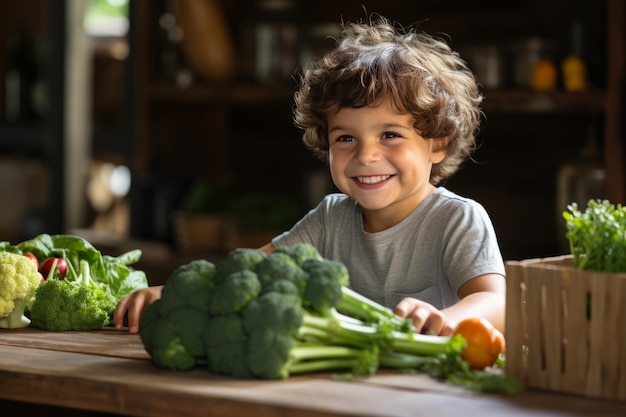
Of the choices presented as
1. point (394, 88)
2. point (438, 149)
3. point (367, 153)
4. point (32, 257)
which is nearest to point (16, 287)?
point (32, 257)

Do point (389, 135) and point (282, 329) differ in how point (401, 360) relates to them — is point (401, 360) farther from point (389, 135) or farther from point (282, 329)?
point (389, 135)

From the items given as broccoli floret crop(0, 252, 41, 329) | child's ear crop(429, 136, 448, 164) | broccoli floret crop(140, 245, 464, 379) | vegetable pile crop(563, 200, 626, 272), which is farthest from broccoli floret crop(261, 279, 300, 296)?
child's ear crop(429, 136, 448, 164)

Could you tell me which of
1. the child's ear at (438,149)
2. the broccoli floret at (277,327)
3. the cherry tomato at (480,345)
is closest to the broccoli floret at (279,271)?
the broccoli floret at (277,327)

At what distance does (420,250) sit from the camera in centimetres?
208

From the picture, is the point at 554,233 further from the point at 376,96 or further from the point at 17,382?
the point at 17,382

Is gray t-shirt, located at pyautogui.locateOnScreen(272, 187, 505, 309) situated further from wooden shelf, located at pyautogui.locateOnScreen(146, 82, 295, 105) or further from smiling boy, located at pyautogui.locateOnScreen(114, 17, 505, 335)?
wooden shelf, located at pyautogui.locateOnScreen(146, 82, 295, 105)

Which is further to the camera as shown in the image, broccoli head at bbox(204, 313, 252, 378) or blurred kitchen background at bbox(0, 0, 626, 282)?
blurred kitchen background at bbox(0, 0, 626, 282)

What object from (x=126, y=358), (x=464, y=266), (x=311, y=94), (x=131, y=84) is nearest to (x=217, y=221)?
(x=131, y=84)

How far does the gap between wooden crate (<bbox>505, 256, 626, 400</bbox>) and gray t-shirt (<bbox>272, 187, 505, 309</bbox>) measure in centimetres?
51

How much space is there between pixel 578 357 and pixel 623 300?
10 cm

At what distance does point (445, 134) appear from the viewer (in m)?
2.17

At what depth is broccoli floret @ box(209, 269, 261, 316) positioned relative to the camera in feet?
4.54

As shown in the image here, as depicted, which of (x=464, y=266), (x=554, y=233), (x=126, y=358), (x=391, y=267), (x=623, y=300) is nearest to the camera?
(x=623, y=300)

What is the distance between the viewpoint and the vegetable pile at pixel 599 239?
1.34 m
